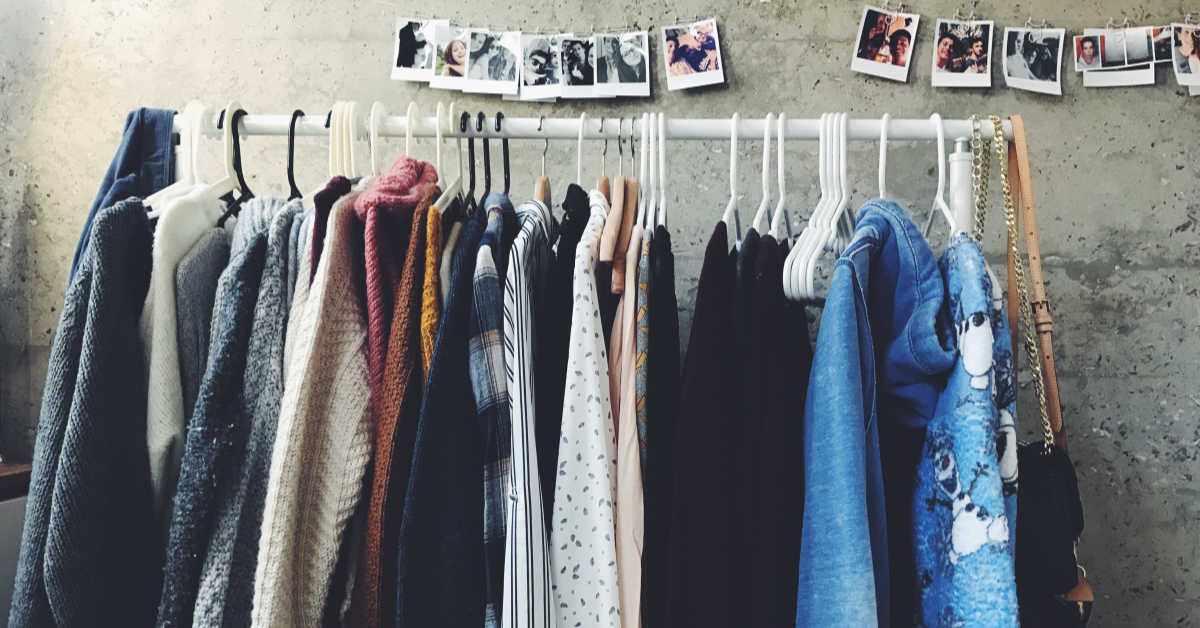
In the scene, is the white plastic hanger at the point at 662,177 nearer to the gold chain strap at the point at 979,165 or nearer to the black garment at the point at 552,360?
the black garment at the point at 552,360

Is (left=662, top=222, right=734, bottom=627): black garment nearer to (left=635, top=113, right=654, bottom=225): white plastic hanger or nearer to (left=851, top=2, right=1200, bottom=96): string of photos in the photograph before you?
(left=635, top=113, right=654, bottom=225): white plastic hanger

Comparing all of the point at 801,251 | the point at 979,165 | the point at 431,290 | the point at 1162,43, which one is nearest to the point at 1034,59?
the point at 1162,43

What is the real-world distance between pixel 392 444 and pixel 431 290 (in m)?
0.17

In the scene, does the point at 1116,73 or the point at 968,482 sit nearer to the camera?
the point at 968,482

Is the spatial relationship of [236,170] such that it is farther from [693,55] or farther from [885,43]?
[885,43]

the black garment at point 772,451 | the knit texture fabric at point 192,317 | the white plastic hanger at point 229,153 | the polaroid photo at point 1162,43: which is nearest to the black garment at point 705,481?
the black garment at point 772,451

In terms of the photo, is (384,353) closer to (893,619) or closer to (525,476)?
(525,476)

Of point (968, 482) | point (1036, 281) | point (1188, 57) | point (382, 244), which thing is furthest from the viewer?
point (1188, 57)

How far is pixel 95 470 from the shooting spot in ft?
2.37

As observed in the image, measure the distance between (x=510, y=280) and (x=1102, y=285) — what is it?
3.91 ft

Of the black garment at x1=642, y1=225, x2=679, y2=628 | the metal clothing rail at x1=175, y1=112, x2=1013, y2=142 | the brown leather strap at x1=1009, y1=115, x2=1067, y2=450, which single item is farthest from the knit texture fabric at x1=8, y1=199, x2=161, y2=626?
the brown leather strap at x1=1009, y1=115, x2=1067, y2=450

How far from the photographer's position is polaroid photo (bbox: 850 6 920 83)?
1.32 meters

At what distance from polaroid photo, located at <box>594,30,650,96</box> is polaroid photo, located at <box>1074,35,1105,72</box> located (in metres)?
0.80

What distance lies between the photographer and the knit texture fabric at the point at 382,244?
773 millimetres
